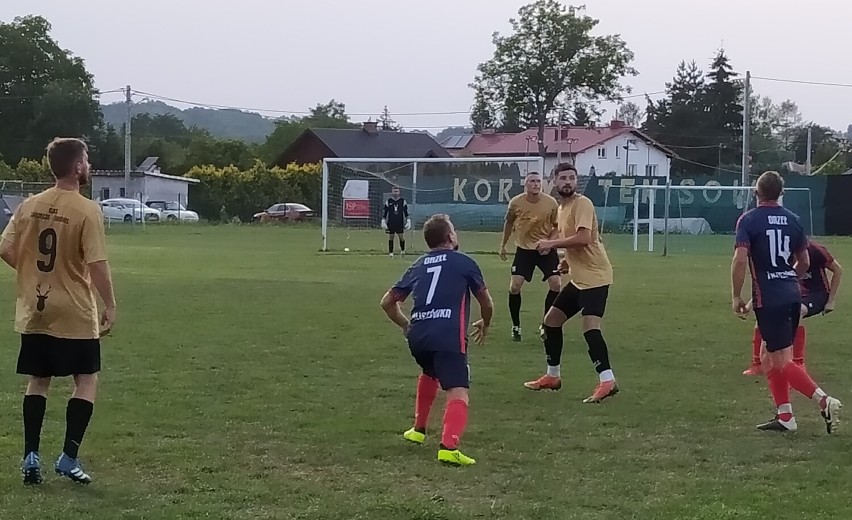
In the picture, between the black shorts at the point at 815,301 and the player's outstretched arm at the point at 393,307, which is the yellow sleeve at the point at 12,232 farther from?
the black shorts at the point at 815,301

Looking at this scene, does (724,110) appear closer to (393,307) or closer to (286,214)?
(286,214)

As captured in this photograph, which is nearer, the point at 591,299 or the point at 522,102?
the point at 591,299

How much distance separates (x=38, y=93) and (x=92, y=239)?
90.9m

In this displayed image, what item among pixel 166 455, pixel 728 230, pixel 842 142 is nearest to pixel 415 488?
pixel 166 455

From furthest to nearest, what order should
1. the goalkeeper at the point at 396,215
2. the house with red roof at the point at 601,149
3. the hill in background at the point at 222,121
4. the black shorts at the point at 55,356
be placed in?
the hill in background at the point at 222,121, the house with red roof at the point at 601,149, the goalkeeper at the point at 396,215, the black shorts at the point at 55,356

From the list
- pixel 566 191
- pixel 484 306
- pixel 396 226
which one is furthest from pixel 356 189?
pixel 484 306

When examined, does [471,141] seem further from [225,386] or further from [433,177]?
[225,386]

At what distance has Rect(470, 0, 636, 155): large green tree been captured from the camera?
82.2 m

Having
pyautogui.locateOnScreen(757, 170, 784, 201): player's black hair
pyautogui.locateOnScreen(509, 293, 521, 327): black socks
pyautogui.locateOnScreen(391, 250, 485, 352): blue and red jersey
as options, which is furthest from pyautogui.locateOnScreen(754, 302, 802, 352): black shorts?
pyautogui.locateOnScreen(509, 293, 521, 327): black socks

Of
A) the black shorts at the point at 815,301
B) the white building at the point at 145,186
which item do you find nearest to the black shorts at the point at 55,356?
the black shorts at the point at 815,301

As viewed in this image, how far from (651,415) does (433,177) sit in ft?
91.9

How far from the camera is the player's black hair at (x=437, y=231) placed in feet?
21.2

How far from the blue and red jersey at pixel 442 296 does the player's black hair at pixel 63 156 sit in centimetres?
197

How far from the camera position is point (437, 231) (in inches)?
255
